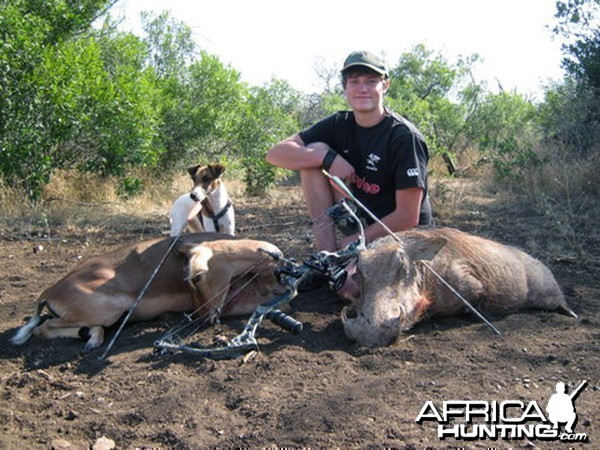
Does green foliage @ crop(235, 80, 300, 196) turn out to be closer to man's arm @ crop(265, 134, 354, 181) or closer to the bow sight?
man's arm @ crop(265, 134, 354, 181)

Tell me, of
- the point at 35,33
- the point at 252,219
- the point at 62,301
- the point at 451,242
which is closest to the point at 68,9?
the point at 35,33

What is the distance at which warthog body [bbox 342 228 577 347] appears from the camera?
425 centimetres

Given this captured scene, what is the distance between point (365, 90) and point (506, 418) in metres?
3.06

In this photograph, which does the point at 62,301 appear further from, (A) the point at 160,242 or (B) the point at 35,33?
(B) the point at 35,33

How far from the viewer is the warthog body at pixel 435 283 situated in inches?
167

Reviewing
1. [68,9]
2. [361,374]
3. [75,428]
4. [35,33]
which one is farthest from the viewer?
[68,9]

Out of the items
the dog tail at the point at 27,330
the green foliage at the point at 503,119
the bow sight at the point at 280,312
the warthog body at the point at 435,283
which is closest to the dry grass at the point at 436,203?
the warthog body at the point at 435,283

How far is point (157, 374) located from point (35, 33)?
735 centimetres

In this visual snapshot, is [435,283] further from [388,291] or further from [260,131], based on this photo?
[260,131]

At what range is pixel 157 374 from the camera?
3969 millimetres

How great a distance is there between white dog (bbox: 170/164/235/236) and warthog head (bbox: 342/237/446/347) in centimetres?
345

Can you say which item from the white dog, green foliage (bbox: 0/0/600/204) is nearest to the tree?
green foliage (bbox: 0/0/600/204)

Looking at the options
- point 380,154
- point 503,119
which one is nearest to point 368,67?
point 380,154

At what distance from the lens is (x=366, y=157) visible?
5.68 m
